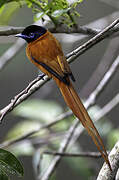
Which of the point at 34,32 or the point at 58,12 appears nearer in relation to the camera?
the point at 58,12

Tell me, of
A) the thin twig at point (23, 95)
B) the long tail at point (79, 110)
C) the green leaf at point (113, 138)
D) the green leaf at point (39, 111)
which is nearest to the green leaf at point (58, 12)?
the thin twig at point (23, 95)

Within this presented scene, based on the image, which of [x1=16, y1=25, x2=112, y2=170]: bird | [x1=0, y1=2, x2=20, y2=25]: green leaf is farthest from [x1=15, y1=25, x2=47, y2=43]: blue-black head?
[x1=0, y1=2, x2=20, y2=25]: green leaf

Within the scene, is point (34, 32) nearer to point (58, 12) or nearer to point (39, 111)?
point (58, 12)

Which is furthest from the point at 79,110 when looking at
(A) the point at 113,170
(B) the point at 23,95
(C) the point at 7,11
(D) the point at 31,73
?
(D) the point at 31,73

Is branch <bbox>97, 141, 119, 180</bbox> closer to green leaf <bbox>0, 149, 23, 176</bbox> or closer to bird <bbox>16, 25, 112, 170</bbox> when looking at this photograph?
bird <bbox>16, 25, 112, 170</bbox>

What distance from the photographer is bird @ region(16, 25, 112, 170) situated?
7.58ft

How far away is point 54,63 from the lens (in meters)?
2.66

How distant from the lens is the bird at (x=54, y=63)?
2.31 metres

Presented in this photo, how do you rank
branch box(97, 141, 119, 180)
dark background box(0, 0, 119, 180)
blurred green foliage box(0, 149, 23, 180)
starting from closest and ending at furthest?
blurred green foliage box(0, 149, 23, 180) < branch box(97, 141, 119, 180) < dark background box(0, 0, 119, 180)

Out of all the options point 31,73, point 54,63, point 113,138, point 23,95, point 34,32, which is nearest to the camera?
point 23,95

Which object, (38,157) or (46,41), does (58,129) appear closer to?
(38,157)

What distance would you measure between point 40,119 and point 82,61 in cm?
252

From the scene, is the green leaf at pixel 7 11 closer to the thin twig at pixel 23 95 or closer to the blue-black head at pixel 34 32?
the blue-black head at pixel 34 32

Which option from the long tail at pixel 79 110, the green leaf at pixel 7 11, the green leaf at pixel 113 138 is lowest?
the green leaf at pixel 113 138
